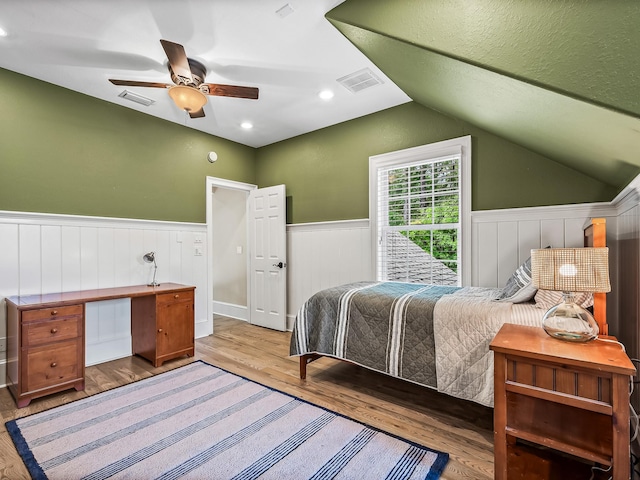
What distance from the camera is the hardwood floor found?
1.88 meters

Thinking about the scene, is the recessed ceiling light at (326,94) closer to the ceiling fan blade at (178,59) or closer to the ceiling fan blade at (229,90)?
the ceiling fan blade at (229,90)

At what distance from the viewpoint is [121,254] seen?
140 inches

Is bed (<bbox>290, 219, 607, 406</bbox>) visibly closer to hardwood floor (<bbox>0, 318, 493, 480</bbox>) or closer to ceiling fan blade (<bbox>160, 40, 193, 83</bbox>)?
hardwood floor (<bbox>0, 318, 493, 480</bbox>)

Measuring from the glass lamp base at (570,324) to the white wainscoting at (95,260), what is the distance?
12.5ft

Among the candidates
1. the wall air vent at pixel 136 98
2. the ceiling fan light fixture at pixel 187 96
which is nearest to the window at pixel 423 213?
the ceiling fan light fixture at pixel 187 96

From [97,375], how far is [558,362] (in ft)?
11.7

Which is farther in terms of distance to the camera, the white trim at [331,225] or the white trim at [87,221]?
the white trim at [331,225]

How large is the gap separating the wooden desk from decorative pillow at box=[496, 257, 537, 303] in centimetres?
302

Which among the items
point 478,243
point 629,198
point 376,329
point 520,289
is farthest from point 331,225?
point 629,198

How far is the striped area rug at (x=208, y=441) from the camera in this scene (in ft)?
5.65

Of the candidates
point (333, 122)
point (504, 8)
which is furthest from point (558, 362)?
point (333, 122)

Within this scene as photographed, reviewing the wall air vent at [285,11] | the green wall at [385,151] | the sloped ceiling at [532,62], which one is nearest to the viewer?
the sloped ceiling at [532,62]

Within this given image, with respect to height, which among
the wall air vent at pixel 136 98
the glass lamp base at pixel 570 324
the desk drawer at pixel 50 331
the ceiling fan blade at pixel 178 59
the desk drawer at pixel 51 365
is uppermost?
the wall air vent at pixel 136 98

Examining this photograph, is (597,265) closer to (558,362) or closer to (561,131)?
(558,362)
